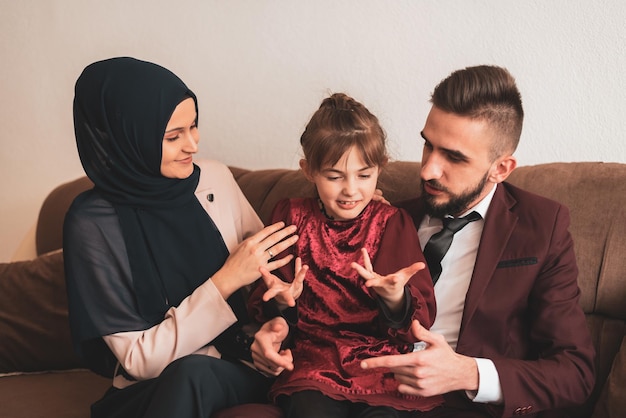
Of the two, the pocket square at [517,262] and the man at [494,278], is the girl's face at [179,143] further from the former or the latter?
the pocket square at [517,262]

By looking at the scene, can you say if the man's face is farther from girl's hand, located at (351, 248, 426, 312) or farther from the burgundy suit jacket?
girl's hand, located at (351, 248, 426, 312)

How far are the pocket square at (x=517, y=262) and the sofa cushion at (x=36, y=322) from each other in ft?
5.64

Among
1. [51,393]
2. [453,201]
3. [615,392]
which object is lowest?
[51,393]

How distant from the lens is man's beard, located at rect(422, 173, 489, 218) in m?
1.93

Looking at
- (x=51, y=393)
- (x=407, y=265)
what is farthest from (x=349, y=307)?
(x=51, y=393)

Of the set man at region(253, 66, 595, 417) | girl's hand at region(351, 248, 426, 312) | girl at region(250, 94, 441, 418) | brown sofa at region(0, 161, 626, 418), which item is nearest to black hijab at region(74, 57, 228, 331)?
girl at region(250, 94, 441, 418)

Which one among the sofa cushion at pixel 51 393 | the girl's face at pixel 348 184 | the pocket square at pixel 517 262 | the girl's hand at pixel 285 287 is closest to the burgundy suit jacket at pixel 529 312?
the pocket square at pixel 517 262

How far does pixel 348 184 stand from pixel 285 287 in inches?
12.9

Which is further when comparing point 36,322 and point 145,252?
point 36,322

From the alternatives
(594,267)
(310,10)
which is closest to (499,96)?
(594,267)

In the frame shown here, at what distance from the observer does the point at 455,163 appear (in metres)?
1.91

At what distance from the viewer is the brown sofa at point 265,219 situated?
6.44ft

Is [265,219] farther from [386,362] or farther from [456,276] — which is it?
[386,362]

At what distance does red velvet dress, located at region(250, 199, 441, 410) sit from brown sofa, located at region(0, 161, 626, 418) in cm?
37
